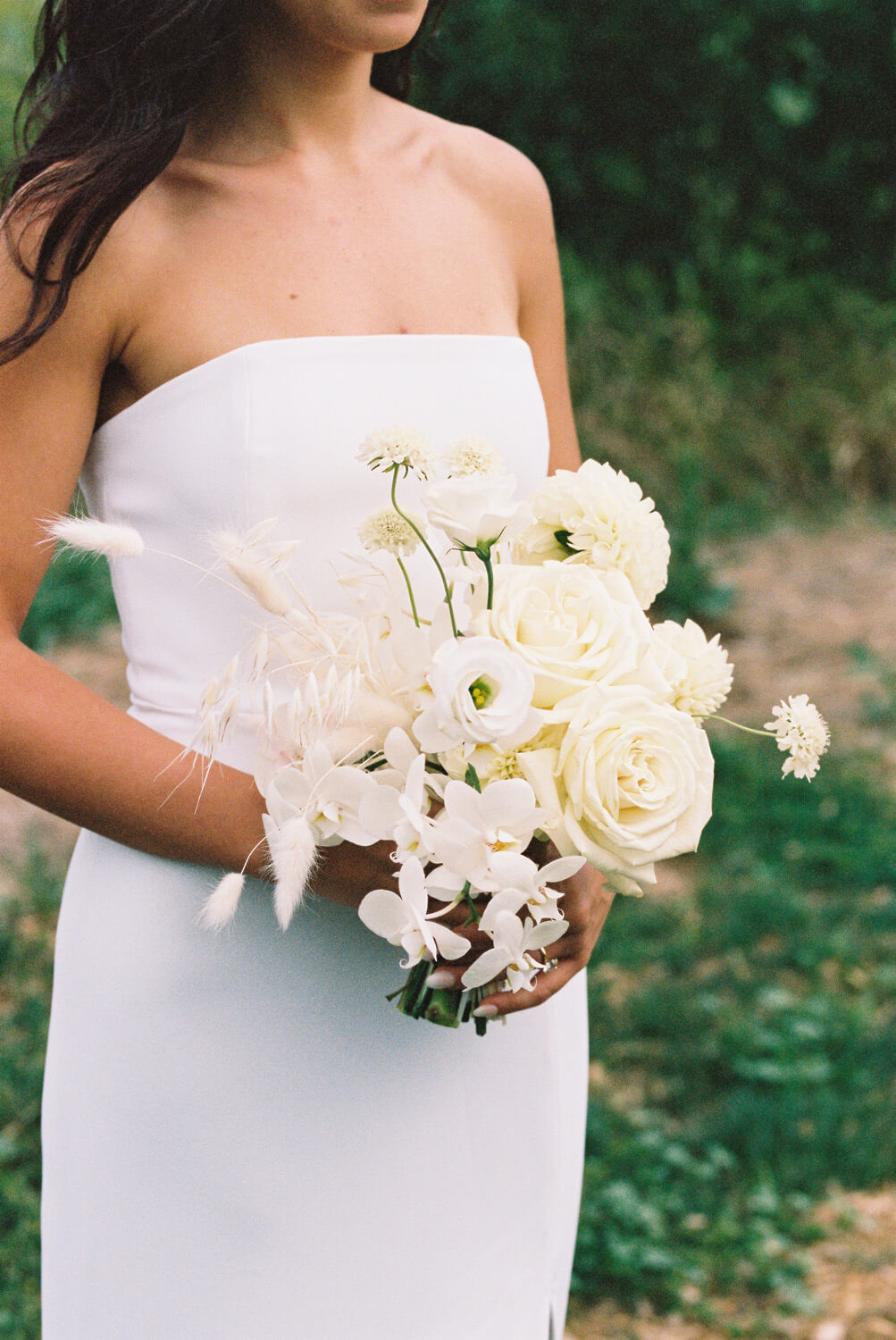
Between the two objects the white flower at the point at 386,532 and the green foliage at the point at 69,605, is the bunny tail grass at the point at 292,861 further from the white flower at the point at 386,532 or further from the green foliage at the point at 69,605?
the green foliage at the point at 69,605

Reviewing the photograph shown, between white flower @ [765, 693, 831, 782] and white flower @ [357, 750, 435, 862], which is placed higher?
white flower @ [765, 693, 831, 782]

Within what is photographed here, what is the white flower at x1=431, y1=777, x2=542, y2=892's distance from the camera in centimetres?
Result: 123

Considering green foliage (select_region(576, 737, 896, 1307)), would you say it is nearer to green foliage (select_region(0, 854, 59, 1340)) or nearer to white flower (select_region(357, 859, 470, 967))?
green foliage (select_region(0, 854, 59, 1340))

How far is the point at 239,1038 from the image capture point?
64.6 inches

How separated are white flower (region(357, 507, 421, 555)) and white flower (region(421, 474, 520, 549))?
0.12ft

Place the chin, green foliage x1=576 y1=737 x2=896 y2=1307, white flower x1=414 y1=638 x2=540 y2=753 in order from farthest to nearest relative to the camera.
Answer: green foliage x1=576 y1=737 x2=896 y2=1307 → the chin → white flower x1=414 y1=638 x2=540 y2=753

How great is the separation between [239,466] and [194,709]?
282 mm

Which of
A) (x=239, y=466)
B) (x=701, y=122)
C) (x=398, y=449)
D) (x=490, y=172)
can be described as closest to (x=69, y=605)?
(x=701, y=122)

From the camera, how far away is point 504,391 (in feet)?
5.87

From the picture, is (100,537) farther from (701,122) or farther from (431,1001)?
(701,122)

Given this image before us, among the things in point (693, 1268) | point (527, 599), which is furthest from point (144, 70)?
point (693, 1268)

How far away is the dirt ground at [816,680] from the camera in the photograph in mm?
3000

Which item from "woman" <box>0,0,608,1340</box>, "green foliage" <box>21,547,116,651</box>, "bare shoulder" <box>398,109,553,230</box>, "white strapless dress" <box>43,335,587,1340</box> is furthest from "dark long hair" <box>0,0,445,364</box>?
"green foliage" <box>21,547,116,651</box>

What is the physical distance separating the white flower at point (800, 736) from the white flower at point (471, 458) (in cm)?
34
